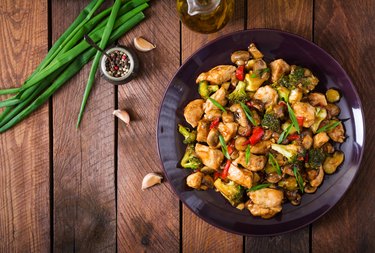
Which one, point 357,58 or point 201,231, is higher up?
point 357,58

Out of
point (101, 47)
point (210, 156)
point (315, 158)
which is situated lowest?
point (315, 158)

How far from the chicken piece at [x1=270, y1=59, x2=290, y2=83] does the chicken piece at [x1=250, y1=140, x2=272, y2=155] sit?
10.3 inches

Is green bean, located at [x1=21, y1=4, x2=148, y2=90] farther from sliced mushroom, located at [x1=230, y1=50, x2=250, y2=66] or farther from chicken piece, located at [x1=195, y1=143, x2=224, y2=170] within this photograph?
chicken piece, located at [x1=195, y1=143, x2=224, y2=170]

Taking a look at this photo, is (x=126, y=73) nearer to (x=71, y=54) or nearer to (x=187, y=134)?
(x=71, y=54)

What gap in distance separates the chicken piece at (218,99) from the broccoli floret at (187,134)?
4.8 inches

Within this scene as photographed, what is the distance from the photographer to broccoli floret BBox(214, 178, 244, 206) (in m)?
1.99

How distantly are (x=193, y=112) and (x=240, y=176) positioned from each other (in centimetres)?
33

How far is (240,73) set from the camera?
2000mm

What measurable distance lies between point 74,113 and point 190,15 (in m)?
0.74

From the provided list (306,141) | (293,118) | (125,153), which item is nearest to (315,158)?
(306,141)

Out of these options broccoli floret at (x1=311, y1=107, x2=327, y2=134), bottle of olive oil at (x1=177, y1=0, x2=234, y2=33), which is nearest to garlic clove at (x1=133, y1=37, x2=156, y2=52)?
bottle of olive oil at (x1=177, y1=0, x2=234, y2=33)

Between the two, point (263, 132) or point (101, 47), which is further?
point (101, 47)

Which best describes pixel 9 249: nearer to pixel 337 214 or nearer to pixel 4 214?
pixel 4 214

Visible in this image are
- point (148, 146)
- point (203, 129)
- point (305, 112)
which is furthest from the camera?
point (148, 146)
